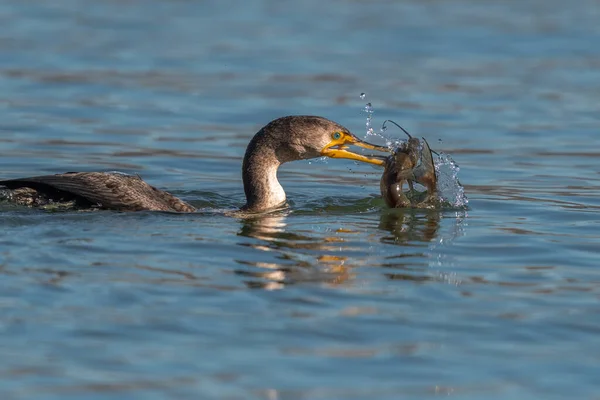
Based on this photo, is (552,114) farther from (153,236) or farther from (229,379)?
(229,379)

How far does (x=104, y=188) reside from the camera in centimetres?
1059

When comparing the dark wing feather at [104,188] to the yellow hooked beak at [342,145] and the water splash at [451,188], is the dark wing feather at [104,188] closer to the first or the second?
the yellow hooked beak at [342,145]

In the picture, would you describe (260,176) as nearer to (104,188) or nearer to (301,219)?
(301,219)

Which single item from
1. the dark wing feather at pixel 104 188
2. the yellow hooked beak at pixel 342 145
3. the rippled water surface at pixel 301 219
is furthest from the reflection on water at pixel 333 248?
the dark wing feather at pixel 104 188

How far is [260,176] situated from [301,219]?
61cm

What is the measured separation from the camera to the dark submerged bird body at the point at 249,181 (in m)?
10.5

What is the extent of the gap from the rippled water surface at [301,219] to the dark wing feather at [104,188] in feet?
0.73

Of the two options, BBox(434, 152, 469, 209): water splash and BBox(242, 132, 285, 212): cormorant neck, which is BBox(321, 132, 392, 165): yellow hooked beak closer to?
BBox(242, 132, 285, 212): cormorant neck

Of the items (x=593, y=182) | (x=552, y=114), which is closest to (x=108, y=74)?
(x=552, y=114)

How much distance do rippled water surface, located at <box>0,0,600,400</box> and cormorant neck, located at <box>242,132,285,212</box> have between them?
28 cm

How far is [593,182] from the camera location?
1294cm

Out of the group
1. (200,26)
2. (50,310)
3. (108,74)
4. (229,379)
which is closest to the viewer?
(229,379)

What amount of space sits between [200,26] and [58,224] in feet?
37.1

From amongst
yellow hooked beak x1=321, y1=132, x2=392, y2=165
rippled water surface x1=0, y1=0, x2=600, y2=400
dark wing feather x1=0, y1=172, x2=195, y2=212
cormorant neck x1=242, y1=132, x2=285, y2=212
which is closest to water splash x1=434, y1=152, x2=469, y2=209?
rippled water surface x1=0, y1=0, x2=600, y2=400
